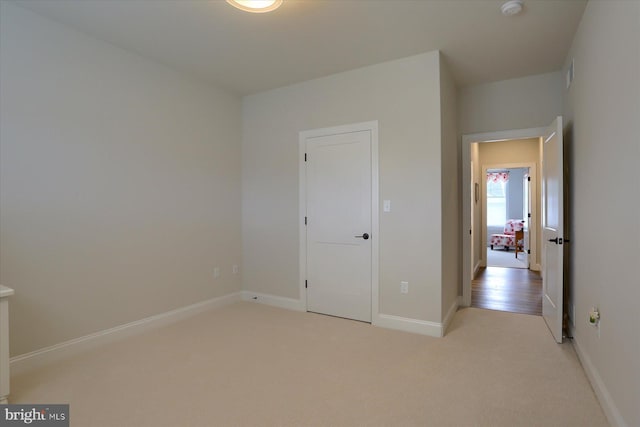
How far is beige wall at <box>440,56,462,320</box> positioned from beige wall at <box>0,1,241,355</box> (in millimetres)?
2624

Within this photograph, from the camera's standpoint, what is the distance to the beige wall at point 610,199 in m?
1.59

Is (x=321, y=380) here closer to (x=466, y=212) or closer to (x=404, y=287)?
(x=404, y=287)

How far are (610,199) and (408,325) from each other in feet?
6.52

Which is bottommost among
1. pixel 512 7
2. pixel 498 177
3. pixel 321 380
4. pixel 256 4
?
pixel 321 380

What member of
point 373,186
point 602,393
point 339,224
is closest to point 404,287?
point 339,224

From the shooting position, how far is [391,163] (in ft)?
11.2

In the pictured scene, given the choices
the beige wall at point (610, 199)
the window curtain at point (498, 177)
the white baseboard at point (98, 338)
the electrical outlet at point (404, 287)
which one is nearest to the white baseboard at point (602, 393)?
the beige wall at point (610, 199)

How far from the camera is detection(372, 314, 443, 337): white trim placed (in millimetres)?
3178

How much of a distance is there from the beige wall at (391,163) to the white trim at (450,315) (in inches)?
6.3

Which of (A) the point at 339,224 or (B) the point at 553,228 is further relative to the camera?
(A) the point at 339,224

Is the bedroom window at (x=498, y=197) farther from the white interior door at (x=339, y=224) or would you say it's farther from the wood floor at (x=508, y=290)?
the white interior door at (x=339, y=224)

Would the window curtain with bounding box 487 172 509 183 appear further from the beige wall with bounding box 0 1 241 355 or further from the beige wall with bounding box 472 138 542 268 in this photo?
the beige wall with bounding box 0 1 241 355

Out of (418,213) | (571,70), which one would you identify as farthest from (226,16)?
(571,70)

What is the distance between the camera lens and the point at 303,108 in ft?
13.1
